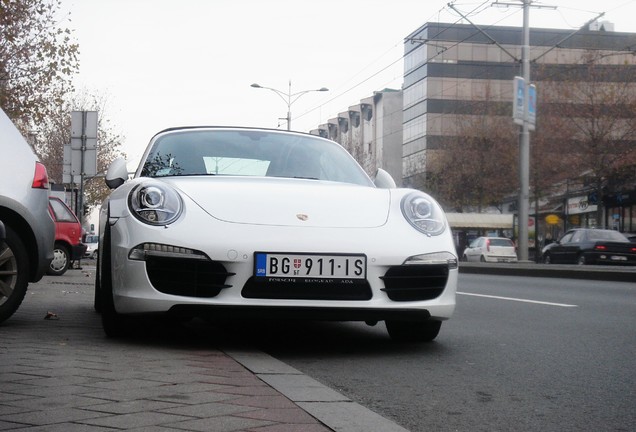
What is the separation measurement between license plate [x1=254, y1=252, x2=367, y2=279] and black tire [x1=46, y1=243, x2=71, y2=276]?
12.5 m

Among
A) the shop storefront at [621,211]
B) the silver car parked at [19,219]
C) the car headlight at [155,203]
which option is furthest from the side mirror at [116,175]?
the shop storefront at [621,211]

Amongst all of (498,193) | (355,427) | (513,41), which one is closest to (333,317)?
(355,427)

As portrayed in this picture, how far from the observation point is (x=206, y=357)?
4.88 m

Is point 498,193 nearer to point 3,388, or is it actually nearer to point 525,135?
point 525,135

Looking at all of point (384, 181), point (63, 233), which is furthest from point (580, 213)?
point (384, 181)

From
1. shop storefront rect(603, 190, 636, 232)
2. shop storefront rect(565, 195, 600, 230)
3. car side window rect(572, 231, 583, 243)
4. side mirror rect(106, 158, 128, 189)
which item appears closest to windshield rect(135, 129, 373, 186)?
side mirror rect(106, 158, 128, 189)

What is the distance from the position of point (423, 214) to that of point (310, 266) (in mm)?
865

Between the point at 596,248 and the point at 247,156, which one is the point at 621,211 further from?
the point at 247,156

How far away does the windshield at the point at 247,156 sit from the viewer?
6.16 metres

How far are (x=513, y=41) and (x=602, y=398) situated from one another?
251 feet

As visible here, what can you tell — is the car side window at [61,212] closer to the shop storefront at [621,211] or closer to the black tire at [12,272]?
the black tire at [12,272]

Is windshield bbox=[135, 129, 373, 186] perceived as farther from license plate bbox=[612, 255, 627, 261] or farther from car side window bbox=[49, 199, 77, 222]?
license plate bbox=[612, 255, 627, 261]

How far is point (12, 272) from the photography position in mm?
6242

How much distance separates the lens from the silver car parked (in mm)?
6238
